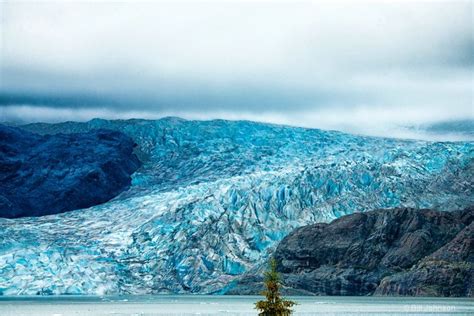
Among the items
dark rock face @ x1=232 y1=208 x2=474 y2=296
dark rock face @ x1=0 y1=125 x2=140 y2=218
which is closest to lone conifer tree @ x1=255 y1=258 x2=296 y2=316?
dark rock face @ x1=232 y1=208 x2=474 y2=296

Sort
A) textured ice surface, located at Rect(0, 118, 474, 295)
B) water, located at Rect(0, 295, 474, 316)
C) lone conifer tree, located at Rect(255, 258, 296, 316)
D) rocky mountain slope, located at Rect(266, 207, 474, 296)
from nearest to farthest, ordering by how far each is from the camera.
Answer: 1. lone conifer tree, located at Rect(255, 258, 296, 316)
2. water, located at Rect(0, 295, 474, 316)
3. textured ice surface, located at Rect(0, 118, 474, 295)
4. rocky mountain slope, located at Rect(266, 207, 474, 296)

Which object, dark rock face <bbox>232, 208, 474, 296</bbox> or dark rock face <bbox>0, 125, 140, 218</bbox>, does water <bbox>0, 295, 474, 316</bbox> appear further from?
dark rock face <bbox>0, 125, 140, 218</bbox>

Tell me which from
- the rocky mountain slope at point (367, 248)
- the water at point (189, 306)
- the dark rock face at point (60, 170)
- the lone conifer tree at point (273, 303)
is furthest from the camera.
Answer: the dark rock face at point (60, 170)

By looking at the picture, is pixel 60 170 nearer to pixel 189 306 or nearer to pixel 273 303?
pixel 189 306

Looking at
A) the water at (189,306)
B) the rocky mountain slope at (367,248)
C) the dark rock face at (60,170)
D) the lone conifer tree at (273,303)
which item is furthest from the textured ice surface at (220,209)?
the lone conifer tree at (273,303)

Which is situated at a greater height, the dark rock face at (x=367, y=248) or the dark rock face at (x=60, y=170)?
the dark rock face at (x=60, y=170)

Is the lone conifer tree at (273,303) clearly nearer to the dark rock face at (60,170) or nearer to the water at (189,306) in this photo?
the water at (189,306)
